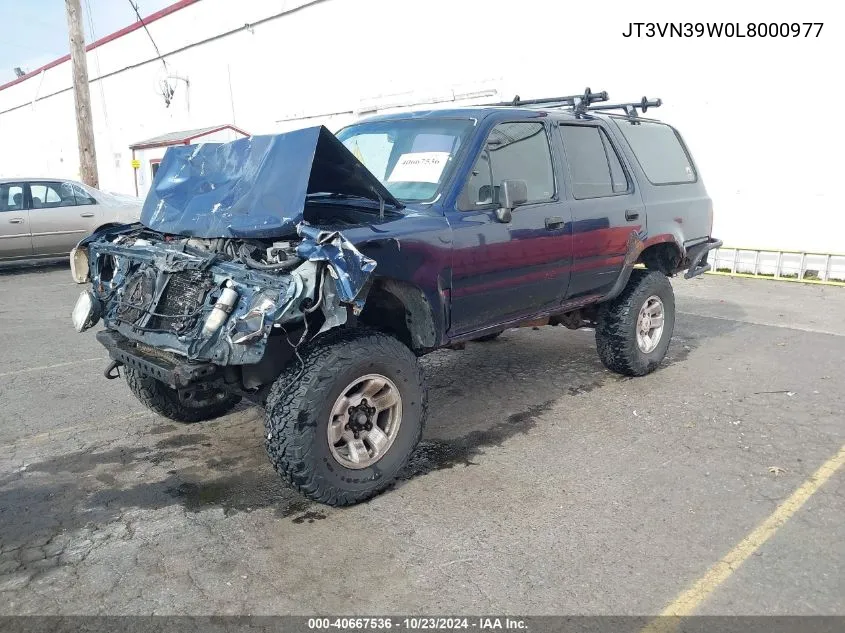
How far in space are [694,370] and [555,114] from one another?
2569 mm

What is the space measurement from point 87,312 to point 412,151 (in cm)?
217

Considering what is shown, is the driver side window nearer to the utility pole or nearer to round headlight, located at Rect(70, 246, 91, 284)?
round headlight, located at Rect(70, 246, 91, 284)

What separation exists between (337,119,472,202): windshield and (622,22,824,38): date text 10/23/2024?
7.47m

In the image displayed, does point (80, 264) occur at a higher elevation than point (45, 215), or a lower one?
lower

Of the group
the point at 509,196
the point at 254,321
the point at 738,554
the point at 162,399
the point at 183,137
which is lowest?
the point at 738,554

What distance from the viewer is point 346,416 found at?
350 centimetres

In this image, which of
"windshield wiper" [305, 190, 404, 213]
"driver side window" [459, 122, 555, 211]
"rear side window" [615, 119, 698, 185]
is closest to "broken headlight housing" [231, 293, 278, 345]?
"windshield wiper" [305, 190, 404, 213]

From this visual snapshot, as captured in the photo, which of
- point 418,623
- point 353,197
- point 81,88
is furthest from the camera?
point 81,88

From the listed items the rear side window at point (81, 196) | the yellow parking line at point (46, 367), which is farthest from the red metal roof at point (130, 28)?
the yellow parking line at point (46, 367)

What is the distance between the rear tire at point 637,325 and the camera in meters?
5.42

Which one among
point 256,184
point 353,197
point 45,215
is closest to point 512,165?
point 353,197

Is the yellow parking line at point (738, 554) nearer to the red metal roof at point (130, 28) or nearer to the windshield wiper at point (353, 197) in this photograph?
the windshield wiper at point (353, 197)

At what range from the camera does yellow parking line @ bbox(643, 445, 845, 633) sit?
2.71 metres

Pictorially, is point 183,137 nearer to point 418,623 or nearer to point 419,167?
point 419,167
